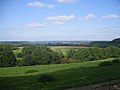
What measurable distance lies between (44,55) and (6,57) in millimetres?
4502

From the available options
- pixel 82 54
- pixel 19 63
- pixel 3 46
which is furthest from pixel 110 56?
pixel 3 46

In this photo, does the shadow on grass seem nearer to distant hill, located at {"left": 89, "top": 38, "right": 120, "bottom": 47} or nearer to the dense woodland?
the dense woodland

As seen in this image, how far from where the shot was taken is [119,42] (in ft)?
90.0

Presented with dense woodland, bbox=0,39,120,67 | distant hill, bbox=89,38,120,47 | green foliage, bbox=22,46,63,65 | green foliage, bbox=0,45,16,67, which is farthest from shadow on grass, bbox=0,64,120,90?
distant hill, bbox=89,38,120,47

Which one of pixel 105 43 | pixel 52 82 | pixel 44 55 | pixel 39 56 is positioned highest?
pixel 105 43

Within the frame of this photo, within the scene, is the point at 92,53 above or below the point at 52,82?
above

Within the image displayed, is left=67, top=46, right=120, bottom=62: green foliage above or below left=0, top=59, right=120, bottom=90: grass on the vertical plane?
above

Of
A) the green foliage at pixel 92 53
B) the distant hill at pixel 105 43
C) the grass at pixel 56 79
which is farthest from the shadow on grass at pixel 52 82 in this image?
the distant hill at pixel 105 43

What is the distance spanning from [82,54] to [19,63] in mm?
7955

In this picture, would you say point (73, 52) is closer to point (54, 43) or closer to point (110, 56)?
point (110, 56)

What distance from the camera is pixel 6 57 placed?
1912 cm

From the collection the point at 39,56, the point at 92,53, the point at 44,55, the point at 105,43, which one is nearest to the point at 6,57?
the point at 39,56

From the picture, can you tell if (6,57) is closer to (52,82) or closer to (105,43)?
(52,82)

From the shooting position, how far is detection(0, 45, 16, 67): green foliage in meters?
18.6
